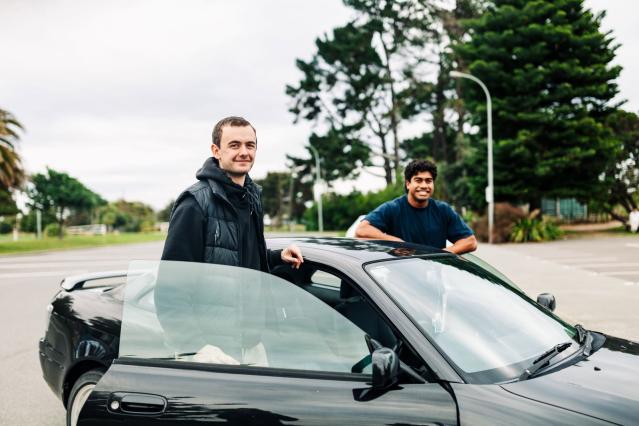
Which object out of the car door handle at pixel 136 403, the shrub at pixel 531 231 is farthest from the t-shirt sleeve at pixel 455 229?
the shrub at pixel 531 231

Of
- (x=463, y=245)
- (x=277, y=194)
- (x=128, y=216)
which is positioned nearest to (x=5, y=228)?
(x=128, y=216)

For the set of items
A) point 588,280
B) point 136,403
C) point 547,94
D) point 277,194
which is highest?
point 547,94

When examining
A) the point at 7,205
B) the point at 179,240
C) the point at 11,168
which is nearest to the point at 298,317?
the point at 179,240

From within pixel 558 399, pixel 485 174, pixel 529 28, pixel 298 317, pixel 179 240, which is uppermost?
pixel 529 28

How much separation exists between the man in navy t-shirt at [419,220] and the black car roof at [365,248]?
4.39 ft

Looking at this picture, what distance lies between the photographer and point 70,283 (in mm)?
3922

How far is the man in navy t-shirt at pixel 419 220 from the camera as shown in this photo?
455 cm

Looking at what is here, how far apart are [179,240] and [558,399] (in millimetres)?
1647

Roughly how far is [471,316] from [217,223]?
1217 millimetres

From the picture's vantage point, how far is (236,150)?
2.89 metres

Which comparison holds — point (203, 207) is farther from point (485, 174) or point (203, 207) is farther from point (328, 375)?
point (485, 174)

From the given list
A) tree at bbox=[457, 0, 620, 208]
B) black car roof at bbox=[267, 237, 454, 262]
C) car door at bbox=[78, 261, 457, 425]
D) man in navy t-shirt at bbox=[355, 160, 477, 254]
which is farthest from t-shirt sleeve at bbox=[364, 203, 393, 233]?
tree at bbox=[457, 0, 620, 208]

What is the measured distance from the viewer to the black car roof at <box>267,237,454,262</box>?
9.04ft

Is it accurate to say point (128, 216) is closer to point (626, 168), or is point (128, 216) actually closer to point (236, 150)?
point (626, 168)
